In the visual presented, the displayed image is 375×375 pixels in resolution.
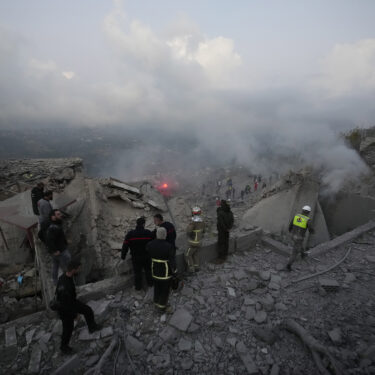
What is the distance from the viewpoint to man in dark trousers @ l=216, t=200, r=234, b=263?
4535 mm

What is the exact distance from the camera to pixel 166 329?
9.98ft

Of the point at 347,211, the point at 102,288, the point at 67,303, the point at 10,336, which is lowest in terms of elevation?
the point at 347,211

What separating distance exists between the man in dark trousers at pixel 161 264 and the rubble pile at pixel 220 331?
264 millimetres

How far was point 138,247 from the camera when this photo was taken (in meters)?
3.57

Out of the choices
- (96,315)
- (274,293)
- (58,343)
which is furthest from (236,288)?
(58,343)

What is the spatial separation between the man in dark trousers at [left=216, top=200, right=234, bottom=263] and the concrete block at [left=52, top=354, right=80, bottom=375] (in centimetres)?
304

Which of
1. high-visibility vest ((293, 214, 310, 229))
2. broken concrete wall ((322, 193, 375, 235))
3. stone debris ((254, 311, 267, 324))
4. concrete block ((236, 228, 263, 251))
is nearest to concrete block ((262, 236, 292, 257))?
concrete block ((236, 228, 263, 251))

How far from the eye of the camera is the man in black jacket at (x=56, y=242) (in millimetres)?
3643

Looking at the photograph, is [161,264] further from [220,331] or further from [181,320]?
[220,331]

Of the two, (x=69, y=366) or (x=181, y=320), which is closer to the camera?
(x=69, y=366)

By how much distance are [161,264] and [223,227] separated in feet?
5.91

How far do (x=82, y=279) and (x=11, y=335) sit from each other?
8.26ft

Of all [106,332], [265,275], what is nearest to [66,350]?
[106,332]

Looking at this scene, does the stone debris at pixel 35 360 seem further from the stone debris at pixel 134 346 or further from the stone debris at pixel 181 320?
the stone debris at pixel 181 320
